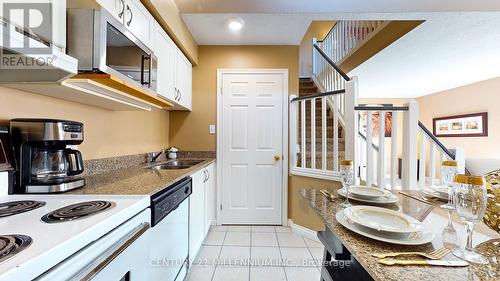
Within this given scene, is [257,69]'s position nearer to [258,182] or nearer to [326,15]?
[326,15]

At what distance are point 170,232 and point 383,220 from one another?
1.16 meters

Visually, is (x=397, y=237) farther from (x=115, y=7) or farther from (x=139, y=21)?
(x=139, y=21)

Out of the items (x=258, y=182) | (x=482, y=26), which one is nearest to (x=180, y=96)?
(x=258, y=182)

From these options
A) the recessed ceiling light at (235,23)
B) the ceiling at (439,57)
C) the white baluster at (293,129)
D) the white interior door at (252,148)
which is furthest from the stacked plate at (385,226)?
the ceiling at (439,57)

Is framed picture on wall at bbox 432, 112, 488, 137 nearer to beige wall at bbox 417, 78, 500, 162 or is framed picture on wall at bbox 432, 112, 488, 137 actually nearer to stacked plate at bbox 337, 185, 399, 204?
beige wall at bbox 417, 78, 500, 162

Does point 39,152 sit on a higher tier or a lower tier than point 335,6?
lower

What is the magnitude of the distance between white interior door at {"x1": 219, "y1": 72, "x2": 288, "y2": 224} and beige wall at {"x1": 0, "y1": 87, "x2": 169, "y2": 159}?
0.89 m

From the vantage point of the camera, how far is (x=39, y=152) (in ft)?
3.57

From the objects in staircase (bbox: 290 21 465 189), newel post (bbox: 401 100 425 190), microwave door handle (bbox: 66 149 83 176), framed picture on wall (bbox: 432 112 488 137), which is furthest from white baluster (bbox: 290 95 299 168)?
framed picture on wall (bbox: 432 112 488 137)

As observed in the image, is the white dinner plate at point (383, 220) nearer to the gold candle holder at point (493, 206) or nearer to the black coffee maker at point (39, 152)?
the gold candle holder at point (493, 206)

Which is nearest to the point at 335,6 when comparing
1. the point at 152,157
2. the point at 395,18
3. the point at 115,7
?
the point at 395,18

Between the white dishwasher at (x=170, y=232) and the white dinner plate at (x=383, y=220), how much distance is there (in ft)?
3.00

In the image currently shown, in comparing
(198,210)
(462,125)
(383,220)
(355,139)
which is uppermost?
(462,125)

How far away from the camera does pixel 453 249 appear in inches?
25.0
